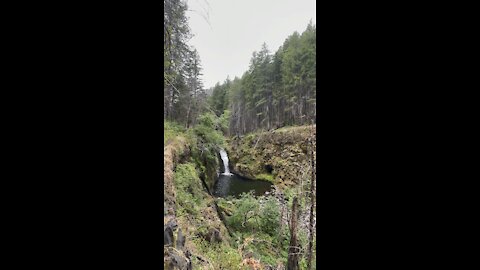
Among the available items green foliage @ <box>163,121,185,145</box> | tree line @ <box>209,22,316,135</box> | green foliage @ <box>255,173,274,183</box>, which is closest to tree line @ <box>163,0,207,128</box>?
green foliage @ <box>163,121,185,145</box>

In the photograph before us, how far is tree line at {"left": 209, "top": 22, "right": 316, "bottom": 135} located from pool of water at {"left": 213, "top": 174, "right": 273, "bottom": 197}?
1.64 ft

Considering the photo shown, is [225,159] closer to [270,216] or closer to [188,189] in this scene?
[188,189]

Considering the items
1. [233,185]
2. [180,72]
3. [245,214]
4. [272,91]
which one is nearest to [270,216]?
[245,214]

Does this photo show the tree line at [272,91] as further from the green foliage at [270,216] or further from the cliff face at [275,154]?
the green foliage at [270,216]

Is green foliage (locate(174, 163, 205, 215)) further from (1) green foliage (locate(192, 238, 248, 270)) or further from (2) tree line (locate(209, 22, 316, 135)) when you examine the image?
(2) tree line (locate(209, 22, 316, 135))

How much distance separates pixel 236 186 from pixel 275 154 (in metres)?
A: 0.52
